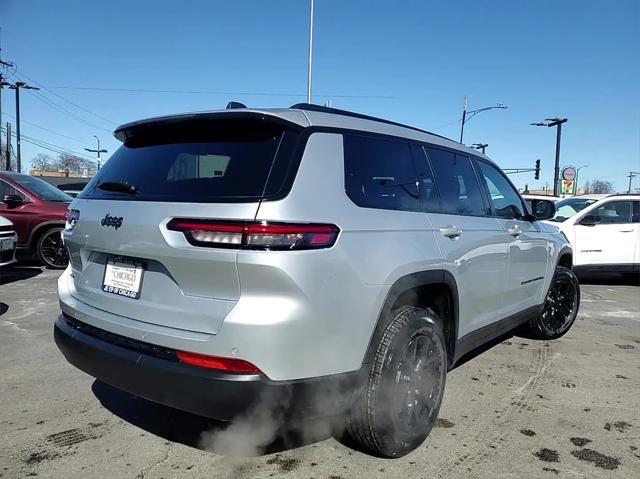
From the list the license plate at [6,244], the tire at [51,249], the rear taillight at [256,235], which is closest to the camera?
the rear taillight at [256,235]

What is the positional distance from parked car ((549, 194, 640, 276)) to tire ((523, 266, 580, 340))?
12.6 ft

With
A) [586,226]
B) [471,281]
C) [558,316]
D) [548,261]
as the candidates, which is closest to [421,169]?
[471,281]

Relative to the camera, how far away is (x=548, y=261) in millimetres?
4859

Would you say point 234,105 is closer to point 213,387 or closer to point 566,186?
point 213,387

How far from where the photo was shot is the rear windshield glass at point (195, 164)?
7.52 ft

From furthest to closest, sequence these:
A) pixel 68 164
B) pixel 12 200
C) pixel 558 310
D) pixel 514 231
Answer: pixel 68 164
pixel 12 200
pixel 558 310
pixel 514 231

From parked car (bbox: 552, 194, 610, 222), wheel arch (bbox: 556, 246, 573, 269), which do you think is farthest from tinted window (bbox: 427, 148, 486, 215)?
parked car (bbox: 552, 194, 610, 222)

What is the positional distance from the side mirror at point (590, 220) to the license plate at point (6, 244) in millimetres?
9291

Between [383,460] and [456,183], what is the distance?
189 centimetres

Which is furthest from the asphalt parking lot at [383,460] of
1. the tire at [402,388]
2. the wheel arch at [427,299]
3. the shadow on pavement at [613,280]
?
the shadow on pavement at [613,280]

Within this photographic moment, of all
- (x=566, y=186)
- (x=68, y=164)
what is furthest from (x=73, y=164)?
(x=566, y=186)

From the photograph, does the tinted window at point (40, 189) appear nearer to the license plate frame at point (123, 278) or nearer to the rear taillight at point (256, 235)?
the license plate frame at point (123, 278)

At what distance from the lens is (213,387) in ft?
6.98

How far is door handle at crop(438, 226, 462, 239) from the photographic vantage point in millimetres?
3058
